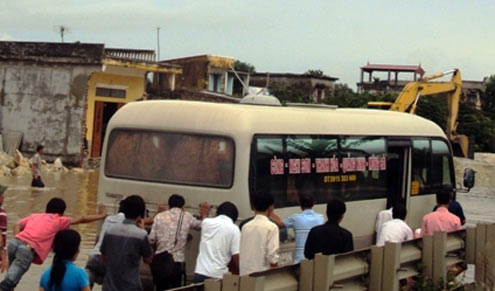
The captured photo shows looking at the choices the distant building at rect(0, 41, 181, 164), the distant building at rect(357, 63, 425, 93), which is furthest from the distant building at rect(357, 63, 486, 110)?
the distant building at rect(0, 41, 181, 164)

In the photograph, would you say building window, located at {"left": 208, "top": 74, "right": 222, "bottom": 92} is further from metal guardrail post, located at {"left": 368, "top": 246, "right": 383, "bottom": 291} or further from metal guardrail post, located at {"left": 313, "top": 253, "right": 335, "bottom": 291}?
metal guardrail post, located at {"left": 313, "top": 253, "right": 335, "bottom": 291}

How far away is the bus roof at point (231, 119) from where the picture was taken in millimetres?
11188

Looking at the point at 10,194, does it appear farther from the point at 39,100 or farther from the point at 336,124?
the point at 336,124

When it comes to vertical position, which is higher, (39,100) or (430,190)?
(39,100)

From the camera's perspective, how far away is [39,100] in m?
35.4

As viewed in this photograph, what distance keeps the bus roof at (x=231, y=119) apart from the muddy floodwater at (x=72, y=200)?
3.01m

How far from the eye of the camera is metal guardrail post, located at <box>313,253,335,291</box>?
720 cm

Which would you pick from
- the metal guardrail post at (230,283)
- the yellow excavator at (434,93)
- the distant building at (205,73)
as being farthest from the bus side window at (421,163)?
the distant building at (205,73)

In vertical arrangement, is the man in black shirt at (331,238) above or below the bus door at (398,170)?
below

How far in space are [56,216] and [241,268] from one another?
73.8 inches

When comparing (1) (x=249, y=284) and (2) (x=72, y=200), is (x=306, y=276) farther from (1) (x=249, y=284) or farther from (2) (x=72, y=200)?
(2) (x=72, y=200)

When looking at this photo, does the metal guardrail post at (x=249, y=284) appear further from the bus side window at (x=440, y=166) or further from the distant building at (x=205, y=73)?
the distant building at (x=205, y=73)

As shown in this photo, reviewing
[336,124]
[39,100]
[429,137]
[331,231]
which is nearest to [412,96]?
[39,100]

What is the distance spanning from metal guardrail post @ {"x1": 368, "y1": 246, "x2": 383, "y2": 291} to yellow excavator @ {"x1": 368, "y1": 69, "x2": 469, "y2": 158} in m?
20.7
